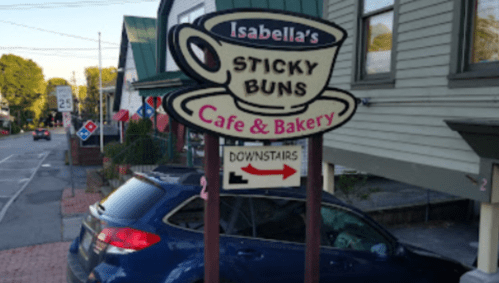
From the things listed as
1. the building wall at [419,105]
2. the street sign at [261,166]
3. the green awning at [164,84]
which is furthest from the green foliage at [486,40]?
the green awning at [164,84]

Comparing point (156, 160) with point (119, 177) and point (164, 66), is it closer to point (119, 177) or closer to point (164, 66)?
point (119, 177)

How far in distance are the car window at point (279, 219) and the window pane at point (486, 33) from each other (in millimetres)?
3058

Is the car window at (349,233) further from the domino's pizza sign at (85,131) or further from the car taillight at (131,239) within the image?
the domino's pizza sign at (85,131)

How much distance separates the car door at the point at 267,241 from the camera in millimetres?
4301

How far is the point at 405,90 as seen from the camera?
6.61 meters

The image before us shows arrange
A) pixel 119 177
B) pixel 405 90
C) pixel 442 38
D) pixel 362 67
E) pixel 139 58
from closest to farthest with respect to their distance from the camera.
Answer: pixel 442 38, pixel 405 90, pixel 362 67, pixel 119 177, pixel 139 58

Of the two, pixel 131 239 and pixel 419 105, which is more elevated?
pixel 419 105

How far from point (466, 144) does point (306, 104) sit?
3.02m

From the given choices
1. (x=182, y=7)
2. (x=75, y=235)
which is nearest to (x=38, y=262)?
(x=75, y=235)

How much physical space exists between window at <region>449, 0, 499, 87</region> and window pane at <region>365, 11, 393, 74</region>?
4.74ft

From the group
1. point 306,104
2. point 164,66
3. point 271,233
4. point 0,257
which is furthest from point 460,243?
point 164,66

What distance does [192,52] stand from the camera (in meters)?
3.08

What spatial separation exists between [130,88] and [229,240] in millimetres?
23867

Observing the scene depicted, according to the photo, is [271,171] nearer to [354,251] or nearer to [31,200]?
[354,251]
